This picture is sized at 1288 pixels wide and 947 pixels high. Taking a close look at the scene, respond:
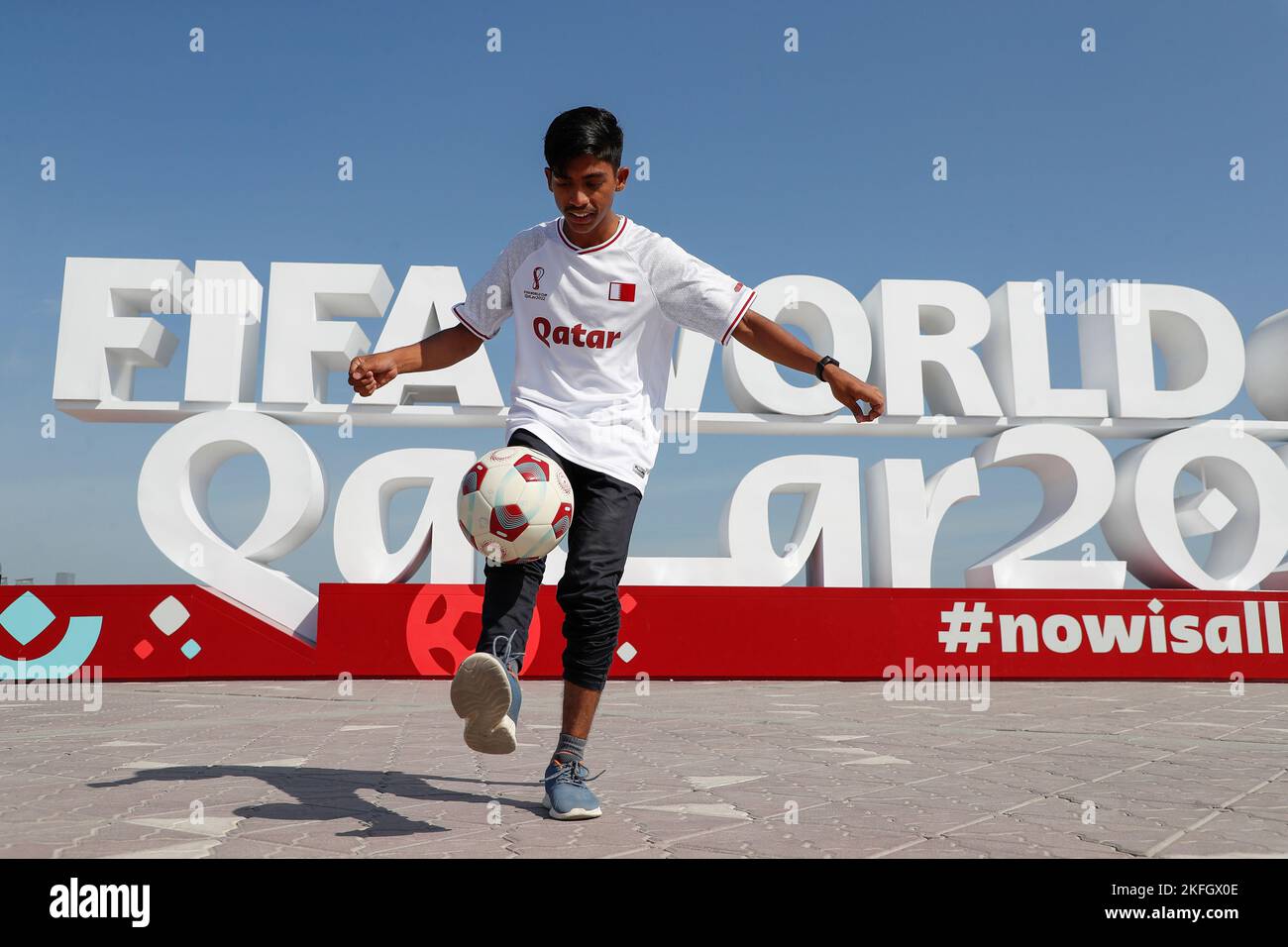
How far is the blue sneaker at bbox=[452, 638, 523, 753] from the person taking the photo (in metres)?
2.45

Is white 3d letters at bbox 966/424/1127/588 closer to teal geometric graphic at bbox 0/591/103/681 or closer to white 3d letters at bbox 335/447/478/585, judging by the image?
white 3d letters at bbox 335/447/478/585

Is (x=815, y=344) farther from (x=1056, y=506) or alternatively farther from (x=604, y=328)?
(x=604, y=328)

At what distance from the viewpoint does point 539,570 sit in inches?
114

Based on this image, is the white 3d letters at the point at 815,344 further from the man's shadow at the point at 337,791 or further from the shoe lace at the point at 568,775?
the shoe lace at the point at 568,775

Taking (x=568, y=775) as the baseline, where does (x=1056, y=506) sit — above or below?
above

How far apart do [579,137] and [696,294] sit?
1.89 feet

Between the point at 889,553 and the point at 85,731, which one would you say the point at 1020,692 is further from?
the point at 85,731

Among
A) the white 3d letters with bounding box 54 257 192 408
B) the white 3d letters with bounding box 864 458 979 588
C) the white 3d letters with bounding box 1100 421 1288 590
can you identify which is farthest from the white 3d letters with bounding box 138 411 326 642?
the white 3d letters with bounding box 1100 421 1288 590

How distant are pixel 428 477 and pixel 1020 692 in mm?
5990

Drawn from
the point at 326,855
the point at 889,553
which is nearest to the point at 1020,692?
the point at 889,553

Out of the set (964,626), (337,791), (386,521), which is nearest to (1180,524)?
(964,626)

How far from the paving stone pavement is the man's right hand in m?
1.20

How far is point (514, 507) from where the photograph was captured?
2.63 metres
